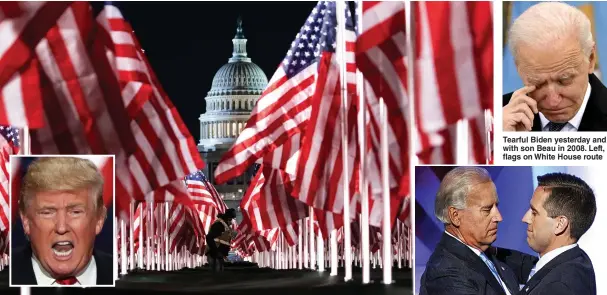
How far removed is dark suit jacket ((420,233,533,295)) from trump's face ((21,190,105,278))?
12.2ft

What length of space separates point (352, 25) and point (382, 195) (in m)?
4.08

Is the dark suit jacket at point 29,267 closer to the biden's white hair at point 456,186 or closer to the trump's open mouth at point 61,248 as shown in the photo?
the trump's open mouth at point 61,248

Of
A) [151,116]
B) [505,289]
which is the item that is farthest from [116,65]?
[505,289]

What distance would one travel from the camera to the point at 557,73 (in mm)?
20172

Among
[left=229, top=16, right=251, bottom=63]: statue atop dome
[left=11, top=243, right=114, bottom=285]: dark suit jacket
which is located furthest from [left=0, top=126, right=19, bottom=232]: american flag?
[left=11, top=243, right=114, bottom=285]: dark suit jacket

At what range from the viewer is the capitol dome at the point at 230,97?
2359 cm

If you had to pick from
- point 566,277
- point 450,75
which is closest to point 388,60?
point 450,75

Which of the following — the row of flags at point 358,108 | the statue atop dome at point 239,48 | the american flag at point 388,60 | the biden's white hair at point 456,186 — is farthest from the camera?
the statue atop dome at point 239,48

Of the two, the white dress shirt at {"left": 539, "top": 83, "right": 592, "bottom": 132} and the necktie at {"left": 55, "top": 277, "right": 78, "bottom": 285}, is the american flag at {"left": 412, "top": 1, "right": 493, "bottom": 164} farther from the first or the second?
the necktie at {"left": 55, "top": 277, "right": 78, "bottom": 285}

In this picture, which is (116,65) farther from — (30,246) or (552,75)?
(552,75)

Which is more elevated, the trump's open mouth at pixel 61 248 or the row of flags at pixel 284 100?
the row of flags at pixel 284 100

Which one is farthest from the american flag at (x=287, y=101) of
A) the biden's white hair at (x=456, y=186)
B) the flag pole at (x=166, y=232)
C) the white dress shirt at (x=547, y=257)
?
the flag pole at (x=166, y=232)

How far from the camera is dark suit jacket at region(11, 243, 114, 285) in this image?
20.3m

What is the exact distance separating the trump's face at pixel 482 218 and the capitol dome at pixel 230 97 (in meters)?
4.03
